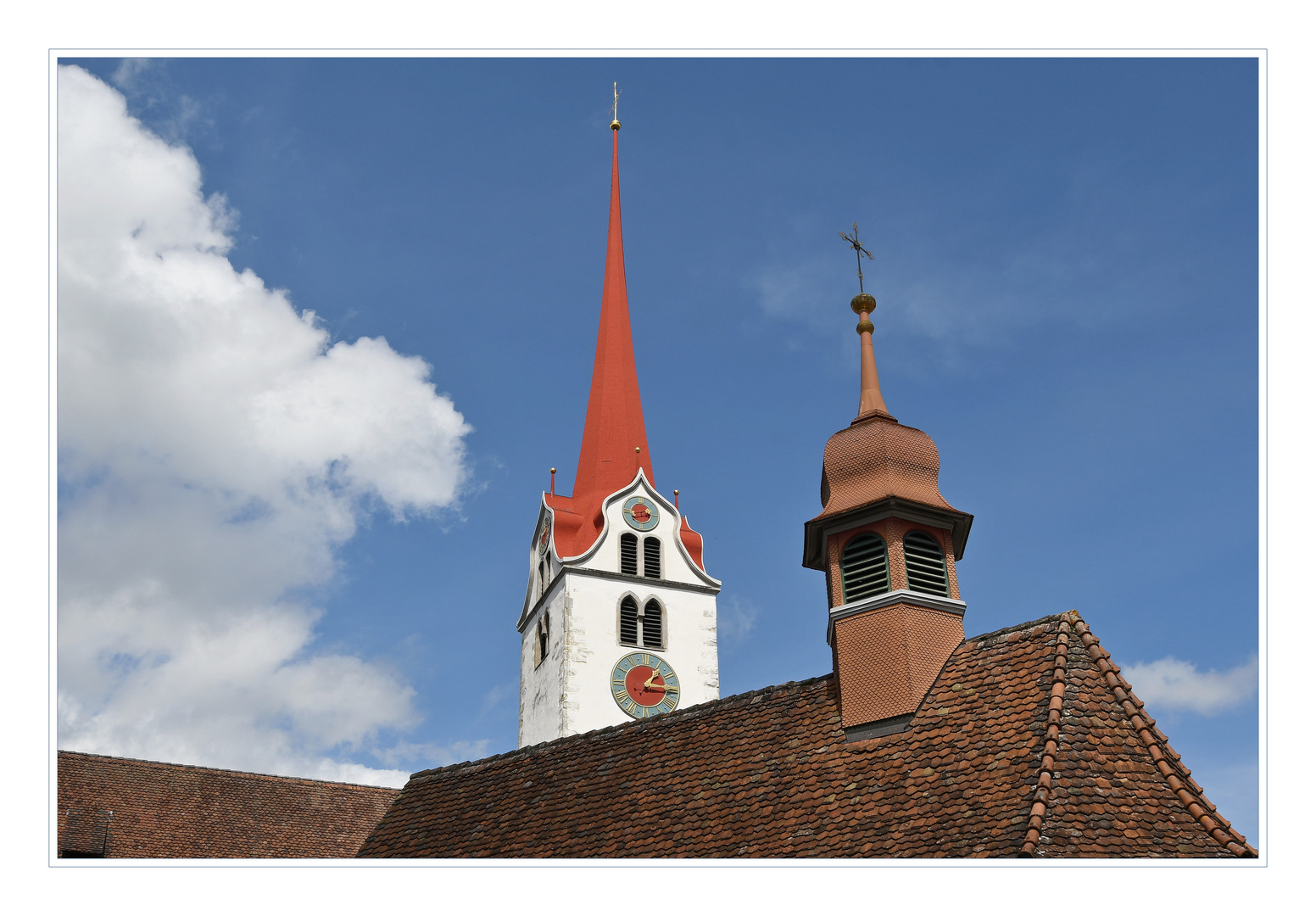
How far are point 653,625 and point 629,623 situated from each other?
0.81 metres

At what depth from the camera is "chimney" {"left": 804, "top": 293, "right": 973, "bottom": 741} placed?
43.9 ft

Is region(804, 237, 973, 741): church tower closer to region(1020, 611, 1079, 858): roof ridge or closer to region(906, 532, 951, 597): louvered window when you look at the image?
region(906, 532, 951, 597): louvered window

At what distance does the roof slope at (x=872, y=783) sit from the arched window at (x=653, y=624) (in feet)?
73.8

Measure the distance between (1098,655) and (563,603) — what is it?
27185 millimetres

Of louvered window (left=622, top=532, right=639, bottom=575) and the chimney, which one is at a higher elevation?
louvered window (left=622, top=532, right=639, bottom=575)

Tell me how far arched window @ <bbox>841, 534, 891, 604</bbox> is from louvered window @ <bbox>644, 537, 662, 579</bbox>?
25718 millimetres

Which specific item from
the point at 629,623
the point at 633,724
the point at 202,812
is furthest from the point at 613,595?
the point at 633,724

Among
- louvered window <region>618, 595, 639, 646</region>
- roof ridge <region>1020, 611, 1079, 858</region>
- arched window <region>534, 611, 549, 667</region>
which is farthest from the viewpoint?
arched window <region>534, 611, 549, 667</region>

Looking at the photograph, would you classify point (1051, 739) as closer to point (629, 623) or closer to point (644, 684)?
point (644, 684)

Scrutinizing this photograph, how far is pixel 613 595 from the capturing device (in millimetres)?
39156

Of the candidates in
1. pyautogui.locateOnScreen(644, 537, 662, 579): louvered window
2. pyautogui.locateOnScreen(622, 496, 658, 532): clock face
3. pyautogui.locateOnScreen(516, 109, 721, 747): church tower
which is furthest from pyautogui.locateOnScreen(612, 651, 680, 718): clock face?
pyautogui.locateOnScreen(622, 496, 658, 532): clock face

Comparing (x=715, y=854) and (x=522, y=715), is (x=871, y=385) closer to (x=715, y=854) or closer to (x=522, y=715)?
(x=715, y=854)

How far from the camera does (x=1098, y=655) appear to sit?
40.7 ft

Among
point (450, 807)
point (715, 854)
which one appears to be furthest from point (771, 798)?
point (450, 807)
